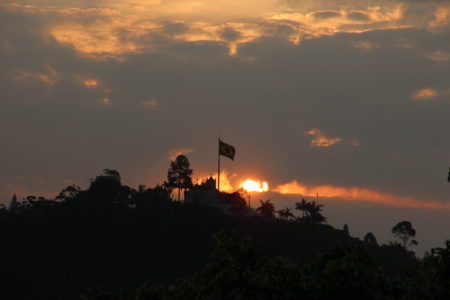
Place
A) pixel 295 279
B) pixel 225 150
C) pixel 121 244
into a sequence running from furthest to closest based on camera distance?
pixel 121 244 < pixel 225 150 < pixel 295 279

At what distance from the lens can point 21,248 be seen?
17412cm

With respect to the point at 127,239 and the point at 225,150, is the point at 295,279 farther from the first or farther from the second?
the point at 127,239

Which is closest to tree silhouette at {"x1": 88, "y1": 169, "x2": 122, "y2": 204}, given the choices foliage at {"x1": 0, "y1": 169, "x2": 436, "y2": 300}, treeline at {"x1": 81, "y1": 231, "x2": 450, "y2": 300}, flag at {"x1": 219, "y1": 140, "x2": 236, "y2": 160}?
foliage at {"x1": 0, "y1": 169, "x2": 436, "y2": 300}

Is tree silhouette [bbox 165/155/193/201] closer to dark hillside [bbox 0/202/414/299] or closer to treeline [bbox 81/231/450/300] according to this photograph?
dark hillside [bbox 0/202/414/299]

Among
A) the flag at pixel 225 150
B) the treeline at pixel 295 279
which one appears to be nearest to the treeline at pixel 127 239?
the flag at pixel 225 150

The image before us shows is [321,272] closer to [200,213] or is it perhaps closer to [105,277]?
[105,277]

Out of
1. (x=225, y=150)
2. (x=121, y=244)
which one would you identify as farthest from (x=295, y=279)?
(x=121, y=244)

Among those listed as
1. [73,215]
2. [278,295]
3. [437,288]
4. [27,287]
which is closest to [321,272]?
[278,295]

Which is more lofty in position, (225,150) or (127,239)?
(225,150)

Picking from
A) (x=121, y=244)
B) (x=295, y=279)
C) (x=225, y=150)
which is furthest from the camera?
(x=121, y=244)

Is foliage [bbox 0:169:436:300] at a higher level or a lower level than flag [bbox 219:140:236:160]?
lower

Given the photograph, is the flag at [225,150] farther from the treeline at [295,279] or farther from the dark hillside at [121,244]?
the treeline at [295,279]

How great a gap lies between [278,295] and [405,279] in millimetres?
8532

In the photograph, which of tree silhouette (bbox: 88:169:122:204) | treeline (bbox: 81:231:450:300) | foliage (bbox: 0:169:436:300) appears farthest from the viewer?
tree silhouette (bbox: 88:169:122:204)
